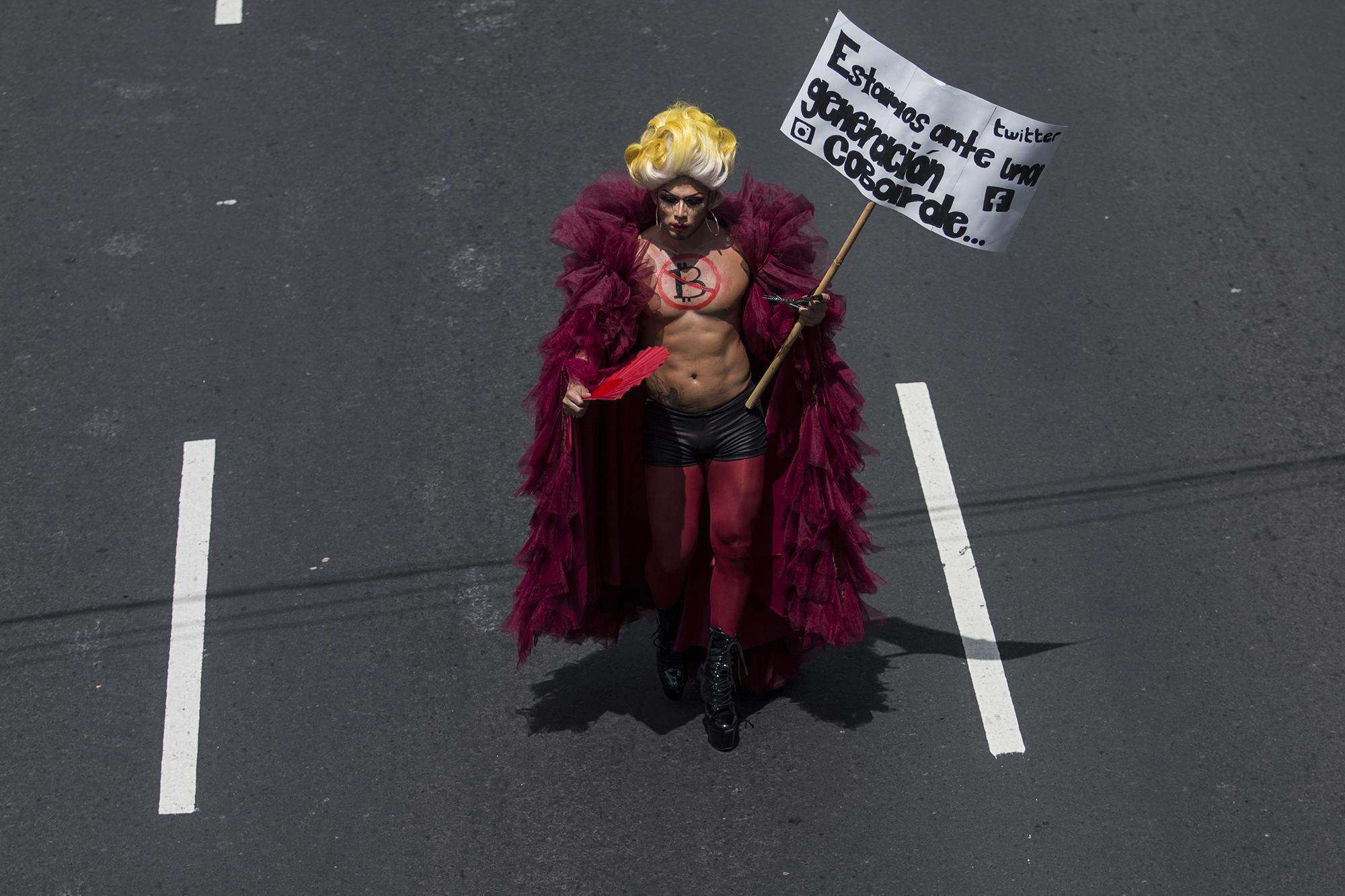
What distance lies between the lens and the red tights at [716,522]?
19.7ft

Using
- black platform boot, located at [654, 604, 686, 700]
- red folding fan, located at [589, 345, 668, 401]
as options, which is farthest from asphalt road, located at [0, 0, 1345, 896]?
red folding fan, located at [589, 345, 668, 401]

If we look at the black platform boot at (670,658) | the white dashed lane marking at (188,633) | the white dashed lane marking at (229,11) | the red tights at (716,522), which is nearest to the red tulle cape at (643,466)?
the black platform boot at (670,658)

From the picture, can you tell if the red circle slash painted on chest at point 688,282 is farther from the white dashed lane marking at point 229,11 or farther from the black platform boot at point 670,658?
the white dashed lane marking at point 229,11

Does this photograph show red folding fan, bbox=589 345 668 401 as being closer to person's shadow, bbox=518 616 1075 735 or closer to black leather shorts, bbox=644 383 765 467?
black leather shorts, bbox=644 383 765 467

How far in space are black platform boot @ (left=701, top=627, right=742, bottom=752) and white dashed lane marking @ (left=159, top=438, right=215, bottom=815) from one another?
6.64 feet

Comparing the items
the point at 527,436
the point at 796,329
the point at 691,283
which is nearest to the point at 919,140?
the point at 796,329

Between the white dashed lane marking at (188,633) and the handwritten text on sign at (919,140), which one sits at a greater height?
the handwritten text on sign at (919,140)

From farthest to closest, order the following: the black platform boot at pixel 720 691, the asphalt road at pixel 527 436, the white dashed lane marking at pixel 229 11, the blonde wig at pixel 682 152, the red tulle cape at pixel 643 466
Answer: the white dashed lane marking at pixel 229 11 < the black platform boot at pixel 720 691 < the asphalt road at pixel 527 436 < the red tulle cape at pixel 643 466 < the blonde wig at pixel 682 152

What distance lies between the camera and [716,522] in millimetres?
6066

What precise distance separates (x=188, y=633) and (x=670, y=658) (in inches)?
82.0

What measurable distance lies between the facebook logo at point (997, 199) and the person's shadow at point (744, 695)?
1.93 metres

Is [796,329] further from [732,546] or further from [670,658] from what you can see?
[670,658]

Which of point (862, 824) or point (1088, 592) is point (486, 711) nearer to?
point (862, 824)

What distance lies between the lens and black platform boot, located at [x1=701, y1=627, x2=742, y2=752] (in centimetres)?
616
